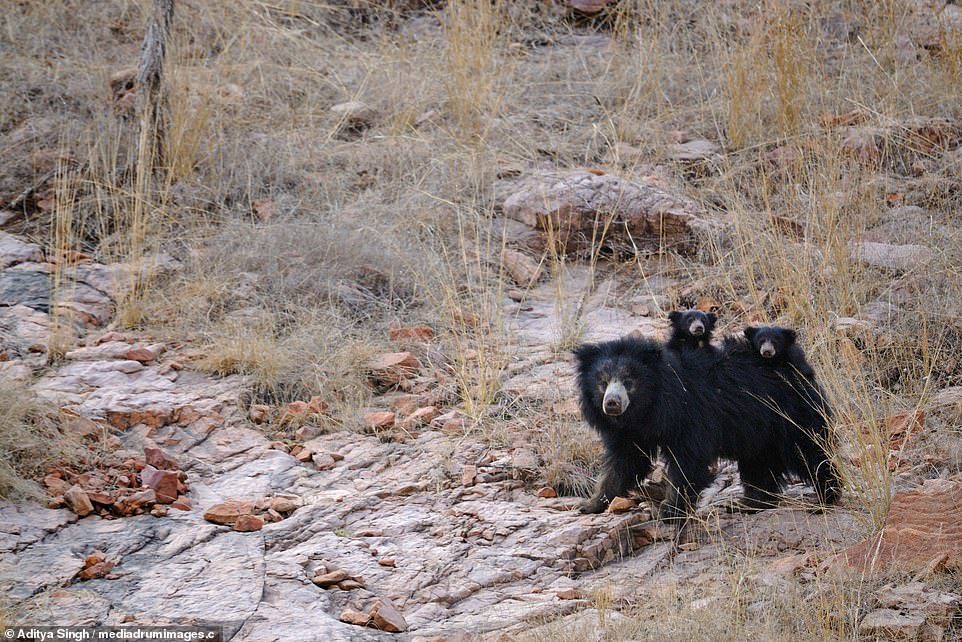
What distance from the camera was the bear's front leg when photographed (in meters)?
4.76

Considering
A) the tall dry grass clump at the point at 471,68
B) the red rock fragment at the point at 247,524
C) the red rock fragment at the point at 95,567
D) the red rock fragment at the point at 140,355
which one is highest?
the tall dry grass clump at the point at 471,68

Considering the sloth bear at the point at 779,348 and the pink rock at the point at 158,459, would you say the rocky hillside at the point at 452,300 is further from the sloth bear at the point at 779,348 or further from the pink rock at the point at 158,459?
the sloth bear at the point at 779,348

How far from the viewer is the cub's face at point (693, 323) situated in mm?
5148

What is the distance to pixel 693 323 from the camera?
5160 millimetres

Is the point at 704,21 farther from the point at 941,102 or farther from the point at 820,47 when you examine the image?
the point at 941,102

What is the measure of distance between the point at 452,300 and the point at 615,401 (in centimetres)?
229

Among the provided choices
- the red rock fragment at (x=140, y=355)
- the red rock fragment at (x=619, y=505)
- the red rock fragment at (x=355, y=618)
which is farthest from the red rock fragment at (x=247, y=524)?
the red rock fragment at (x=140, y=355)

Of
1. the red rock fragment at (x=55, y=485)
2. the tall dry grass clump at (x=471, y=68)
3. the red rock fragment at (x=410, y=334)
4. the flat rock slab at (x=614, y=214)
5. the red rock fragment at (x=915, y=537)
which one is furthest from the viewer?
the tall dry grass clump at (x=471, y=68)

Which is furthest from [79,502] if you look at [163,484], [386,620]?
[386,620]

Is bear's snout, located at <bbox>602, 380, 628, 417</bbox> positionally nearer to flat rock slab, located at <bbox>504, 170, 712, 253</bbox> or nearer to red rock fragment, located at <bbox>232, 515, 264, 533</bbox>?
red rock fragment, located at <bbox>232, 515, 264, 533</bbox>

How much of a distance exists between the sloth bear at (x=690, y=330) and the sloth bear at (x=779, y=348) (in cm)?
30

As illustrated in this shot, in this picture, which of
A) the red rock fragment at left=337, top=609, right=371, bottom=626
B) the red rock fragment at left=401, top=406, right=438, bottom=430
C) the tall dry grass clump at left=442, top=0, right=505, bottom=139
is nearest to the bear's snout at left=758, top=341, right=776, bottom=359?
the red rock fragment at left=401, top=406, right=438, bottom=430

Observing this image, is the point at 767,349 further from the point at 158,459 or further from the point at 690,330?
the point at 158,459

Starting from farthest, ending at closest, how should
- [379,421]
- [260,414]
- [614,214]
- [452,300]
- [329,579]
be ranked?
[614,214]
[452,300]
[260,414]
[379,421]
[329,579]
